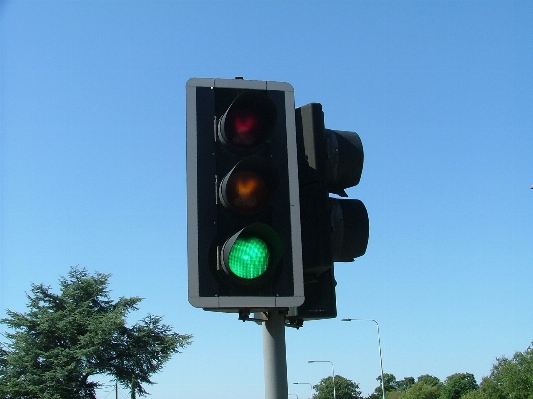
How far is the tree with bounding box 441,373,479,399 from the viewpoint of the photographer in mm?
101750

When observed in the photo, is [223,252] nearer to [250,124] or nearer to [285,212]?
[285,212]

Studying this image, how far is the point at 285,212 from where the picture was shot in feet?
10.6

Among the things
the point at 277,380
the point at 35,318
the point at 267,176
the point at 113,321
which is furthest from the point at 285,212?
the point at 35,318

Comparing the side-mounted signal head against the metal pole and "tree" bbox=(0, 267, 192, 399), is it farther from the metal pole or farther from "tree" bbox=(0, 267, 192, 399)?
"tree" bbox=(0, 267, 192, 399)

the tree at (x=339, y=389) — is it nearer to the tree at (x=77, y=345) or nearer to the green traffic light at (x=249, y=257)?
the tree at (x=77, y=345)

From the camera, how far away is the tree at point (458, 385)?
102 metres

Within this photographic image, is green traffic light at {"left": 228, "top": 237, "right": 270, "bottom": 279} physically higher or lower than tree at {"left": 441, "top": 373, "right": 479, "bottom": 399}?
lower

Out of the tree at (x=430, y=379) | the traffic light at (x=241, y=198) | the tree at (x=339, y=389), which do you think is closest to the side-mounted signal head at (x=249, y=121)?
the traffic light at (x=241, y=198)

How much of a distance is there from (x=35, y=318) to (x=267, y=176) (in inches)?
1961

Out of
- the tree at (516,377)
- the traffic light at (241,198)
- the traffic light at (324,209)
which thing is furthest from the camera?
the tree at (516,377)

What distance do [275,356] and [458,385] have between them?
111 m

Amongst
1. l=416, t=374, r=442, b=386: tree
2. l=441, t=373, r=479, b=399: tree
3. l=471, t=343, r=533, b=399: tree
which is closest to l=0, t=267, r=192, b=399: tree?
l=471, t=343, r=533, b=399: tree

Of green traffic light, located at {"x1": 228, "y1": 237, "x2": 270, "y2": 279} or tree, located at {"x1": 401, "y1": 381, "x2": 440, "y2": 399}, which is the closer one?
green traffic light, located at {"x1": 228, "y1": 237, "x2": 270, "y2": 279}

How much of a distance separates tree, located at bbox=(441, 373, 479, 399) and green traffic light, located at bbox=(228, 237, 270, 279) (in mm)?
101316
